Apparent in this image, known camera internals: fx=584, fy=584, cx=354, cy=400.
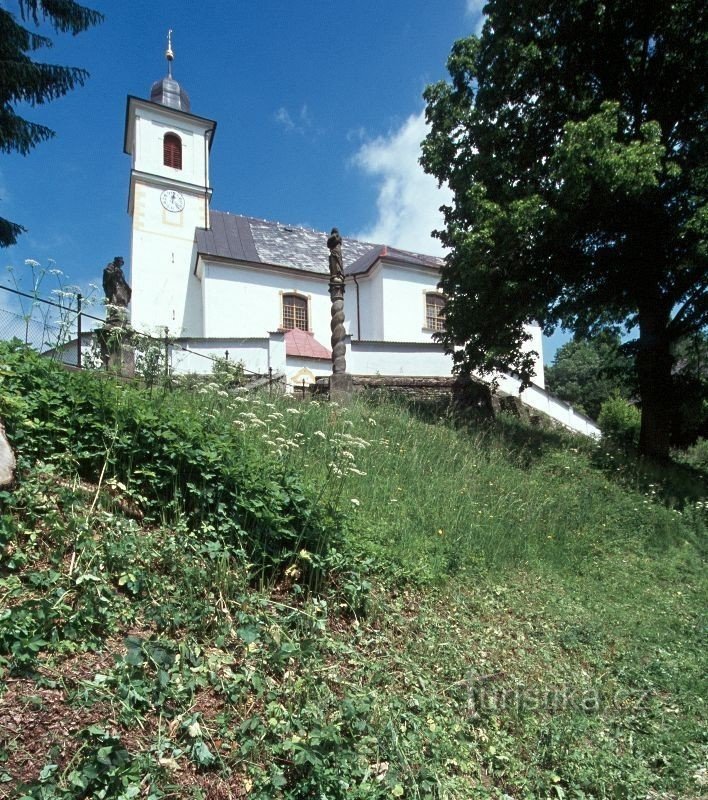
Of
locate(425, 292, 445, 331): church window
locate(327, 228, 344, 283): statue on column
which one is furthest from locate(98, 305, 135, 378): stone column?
locate(425, 292, 445, 331): church window

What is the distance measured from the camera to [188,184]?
27562mm

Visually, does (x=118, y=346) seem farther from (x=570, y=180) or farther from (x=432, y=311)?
(x=432, y=311)

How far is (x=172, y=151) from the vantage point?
2841cm

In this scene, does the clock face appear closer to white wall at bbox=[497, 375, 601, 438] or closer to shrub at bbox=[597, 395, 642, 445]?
white wall at bbox=[497, 375, 601, 438]

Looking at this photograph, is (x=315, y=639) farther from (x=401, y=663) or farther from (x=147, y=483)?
(x=147, y=483)

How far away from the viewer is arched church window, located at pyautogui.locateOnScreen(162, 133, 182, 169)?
92.0ft

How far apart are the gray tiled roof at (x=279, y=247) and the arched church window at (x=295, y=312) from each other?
1354 millimetres

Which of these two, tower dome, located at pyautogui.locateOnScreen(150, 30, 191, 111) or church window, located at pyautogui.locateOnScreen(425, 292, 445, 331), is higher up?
tower dome, located at pyautogui.locateOnScreen(150, 30, 191, 111)

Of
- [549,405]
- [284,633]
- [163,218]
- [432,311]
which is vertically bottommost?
[284,633]

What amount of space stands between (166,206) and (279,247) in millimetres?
5353

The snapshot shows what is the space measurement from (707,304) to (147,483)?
412 inches

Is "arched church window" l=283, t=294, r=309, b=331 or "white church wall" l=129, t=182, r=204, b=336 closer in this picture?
"white church wall" l=129, t=182, r=204, b=336

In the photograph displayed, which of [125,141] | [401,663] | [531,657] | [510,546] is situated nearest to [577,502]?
[510,546]

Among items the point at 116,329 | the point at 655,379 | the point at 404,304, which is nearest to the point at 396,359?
the point at 655,379
